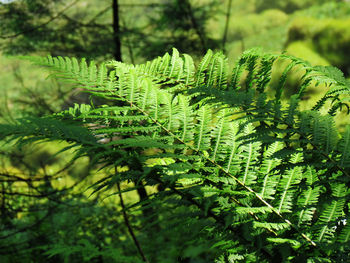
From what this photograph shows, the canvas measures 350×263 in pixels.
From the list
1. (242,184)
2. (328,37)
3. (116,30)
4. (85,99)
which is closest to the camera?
(242,184)

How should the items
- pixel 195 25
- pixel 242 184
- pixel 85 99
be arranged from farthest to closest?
pixel 85 99
pixel 195 25
pixel 242 184

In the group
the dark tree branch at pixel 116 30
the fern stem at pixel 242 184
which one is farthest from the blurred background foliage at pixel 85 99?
the fern stem at pixel 242 184

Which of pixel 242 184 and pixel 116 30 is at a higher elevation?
pixel 116 30

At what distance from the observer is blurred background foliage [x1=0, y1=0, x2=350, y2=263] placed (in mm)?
1947

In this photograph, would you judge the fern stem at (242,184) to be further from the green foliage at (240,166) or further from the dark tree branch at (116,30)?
the dark tree branch at (116,30)

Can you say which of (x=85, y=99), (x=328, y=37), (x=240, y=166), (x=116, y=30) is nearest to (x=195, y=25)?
(x=116, y=30)

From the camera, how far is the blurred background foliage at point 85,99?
76.7 inches

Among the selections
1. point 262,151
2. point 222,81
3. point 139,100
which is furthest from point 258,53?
point 139,100

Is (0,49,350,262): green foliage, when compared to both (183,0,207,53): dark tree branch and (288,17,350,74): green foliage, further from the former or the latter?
(288,17,350,74): green foliage

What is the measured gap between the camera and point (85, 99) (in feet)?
17.7

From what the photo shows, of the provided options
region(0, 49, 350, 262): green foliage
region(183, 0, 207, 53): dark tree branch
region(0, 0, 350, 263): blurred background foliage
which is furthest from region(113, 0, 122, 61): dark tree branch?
region(0, 49, 350, 262): green foliage

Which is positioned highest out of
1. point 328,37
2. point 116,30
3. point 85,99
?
point 116,30

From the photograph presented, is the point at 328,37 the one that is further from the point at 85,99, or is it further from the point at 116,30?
the point at 85,99

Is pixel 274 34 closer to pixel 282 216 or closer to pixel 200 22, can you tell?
pixel 200 22
